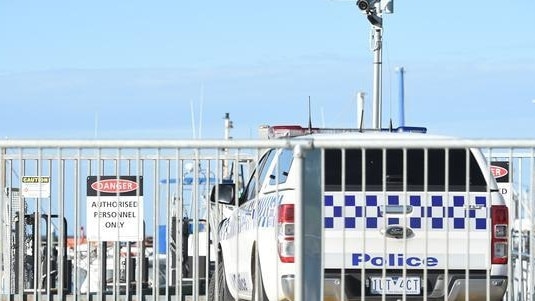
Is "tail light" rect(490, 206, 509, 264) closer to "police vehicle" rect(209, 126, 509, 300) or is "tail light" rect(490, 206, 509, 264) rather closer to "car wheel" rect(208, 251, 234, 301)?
"police vehicle" rect(209, 126, 509, 300)

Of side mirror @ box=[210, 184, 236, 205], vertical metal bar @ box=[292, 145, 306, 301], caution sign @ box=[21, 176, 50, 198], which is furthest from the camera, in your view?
side mirror @ box=[210, 184, 236, 205]

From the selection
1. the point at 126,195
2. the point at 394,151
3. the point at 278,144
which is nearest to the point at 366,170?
the point at 394,151

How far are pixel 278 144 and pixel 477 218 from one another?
1721 mm

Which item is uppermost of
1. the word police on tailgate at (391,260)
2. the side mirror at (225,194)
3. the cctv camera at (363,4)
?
the cctv camera at (363,4)

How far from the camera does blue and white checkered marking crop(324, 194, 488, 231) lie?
9.30 metres

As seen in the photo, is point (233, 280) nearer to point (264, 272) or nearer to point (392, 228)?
point (264, 272)

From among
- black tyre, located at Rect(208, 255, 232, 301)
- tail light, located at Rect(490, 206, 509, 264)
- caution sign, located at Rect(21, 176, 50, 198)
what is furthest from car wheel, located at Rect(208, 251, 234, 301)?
tail light, located at Rect(490, 206, 509, 264)

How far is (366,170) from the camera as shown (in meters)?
9.54

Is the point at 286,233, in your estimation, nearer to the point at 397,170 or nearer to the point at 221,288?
the point at 397,170

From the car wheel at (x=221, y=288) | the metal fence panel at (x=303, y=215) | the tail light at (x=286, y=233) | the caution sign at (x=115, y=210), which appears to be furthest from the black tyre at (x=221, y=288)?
the caution sign at (x=115, y=210)

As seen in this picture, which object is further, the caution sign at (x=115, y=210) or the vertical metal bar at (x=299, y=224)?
the caution sign at (x=115, y=210)

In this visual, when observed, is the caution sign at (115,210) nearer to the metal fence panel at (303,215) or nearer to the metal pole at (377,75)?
the metal fence panel at (303,215)

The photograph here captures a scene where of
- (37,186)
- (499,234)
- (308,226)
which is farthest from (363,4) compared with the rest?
(308,226)

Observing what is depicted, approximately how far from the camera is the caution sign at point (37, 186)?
963cm
